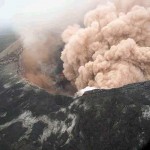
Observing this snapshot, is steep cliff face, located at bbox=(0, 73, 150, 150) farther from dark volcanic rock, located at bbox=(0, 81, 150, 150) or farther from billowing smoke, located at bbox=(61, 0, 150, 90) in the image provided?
billowing smoke, located at bbox=(61, 0, 150, 90)

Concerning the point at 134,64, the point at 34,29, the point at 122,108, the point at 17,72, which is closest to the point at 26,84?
the point at 17,72

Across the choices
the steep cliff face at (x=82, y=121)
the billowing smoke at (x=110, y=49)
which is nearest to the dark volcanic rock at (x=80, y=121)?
the steep cliff face at (x=82, y=121)

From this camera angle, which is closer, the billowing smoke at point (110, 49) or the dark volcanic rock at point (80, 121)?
the dark volcanic rock at point (80, 121)

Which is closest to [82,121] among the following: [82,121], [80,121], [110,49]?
[82,121]

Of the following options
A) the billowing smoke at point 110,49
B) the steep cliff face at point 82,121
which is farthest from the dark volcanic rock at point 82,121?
the billowing smoke at point 110,49

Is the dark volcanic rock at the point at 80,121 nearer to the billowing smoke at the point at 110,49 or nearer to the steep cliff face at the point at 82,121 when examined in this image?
the steep cliff face at the point at 82,121

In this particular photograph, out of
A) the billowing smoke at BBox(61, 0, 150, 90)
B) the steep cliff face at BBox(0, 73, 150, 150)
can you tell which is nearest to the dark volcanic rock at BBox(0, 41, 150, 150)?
the steep cliff face at BBox(0, 73, 150, 150)

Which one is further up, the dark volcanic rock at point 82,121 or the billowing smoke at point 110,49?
the dark volcanic rock at point 82,121

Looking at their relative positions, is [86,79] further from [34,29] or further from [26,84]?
[34,29]
